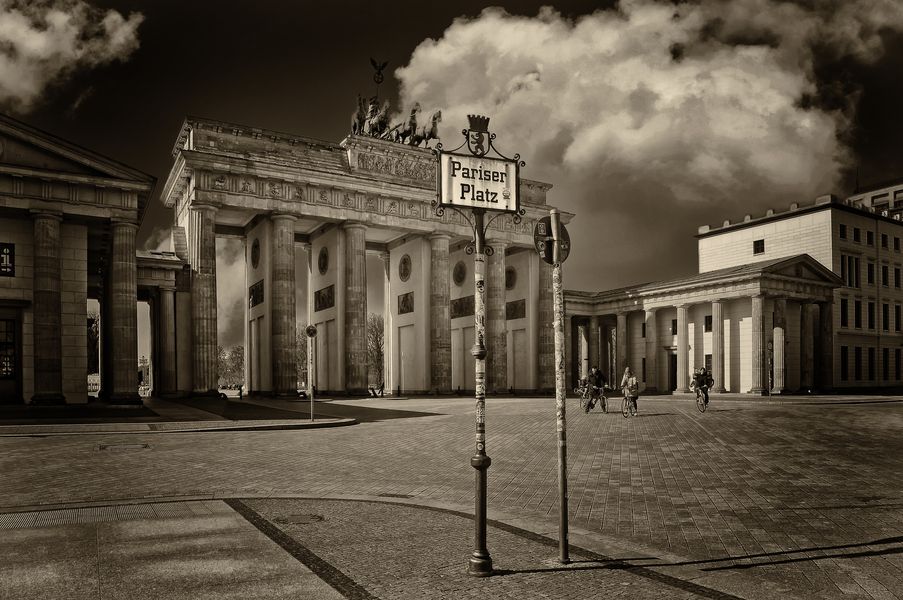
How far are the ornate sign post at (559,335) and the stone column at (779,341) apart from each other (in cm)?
5169

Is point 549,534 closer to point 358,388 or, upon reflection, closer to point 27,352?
point 27,352

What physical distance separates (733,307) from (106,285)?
43232 mm

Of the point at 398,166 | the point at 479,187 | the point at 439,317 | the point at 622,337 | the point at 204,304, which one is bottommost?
the point at 622,337

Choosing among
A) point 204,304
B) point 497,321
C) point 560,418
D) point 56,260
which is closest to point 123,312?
point 56,260

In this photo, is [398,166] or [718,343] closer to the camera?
[398,166]

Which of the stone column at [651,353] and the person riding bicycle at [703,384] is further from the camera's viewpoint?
the stone column at [651,353]

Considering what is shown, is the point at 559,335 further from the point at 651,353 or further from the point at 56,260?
the point at 651,353

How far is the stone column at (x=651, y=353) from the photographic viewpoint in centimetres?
6094

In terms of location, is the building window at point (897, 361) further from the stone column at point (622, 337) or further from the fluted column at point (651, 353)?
the stone column at point (622, 337)

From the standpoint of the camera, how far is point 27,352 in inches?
1135

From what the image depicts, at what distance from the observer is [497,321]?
2201 inches

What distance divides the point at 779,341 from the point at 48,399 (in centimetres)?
4819

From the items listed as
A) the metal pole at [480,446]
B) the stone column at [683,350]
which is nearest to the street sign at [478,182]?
the metal pole at [480,446]

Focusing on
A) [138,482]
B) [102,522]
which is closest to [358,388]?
[138,482]
